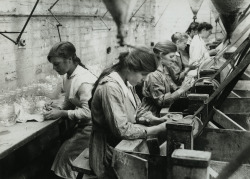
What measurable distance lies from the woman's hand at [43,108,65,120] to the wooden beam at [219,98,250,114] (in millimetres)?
2109

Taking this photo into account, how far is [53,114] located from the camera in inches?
147

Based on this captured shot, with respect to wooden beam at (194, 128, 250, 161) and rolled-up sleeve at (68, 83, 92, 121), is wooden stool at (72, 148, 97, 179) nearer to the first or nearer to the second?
rolled-up sleeve at (68, 83, 92, 121)

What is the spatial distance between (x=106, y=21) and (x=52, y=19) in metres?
2.74

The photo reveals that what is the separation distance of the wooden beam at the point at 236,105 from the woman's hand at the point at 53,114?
211cm

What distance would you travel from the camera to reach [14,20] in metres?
4.71

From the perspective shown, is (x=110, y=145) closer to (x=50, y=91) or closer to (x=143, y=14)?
(x=50, y=91)

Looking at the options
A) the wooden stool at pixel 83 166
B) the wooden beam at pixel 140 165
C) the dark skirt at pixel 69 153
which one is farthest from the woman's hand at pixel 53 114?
the wooden beam at pixel 140 165

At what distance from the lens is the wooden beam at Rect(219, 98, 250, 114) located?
4223 mm

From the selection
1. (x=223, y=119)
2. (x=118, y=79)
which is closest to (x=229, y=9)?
(x=118, y=79)

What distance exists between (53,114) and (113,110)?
1.44m

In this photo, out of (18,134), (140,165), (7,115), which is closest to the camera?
(140,165)

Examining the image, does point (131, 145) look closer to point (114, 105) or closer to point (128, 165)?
point (128, 165)

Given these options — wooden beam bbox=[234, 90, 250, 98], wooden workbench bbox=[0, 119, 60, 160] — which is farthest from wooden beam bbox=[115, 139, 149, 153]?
wooden beam bbox=[234, 90, 250, 98]

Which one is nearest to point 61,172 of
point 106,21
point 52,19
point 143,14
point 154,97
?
point 154,97
